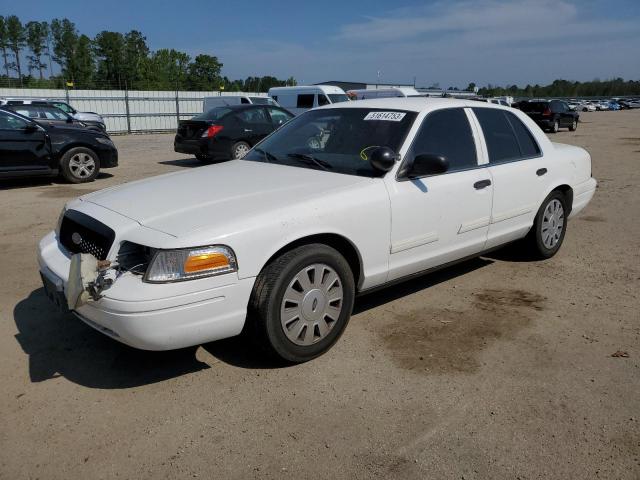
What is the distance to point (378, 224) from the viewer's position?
354 cm

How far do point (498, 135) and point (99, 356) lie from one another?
3.58m

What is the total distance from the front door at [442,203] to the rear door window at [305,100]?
17.6m

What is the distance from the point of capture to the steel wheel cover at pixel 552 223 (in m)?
5.15

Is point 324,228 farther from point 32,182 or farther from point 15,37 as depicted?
point 15,37

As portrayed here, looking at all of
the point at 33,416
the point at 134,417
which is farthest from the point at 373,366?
the point at 33,416

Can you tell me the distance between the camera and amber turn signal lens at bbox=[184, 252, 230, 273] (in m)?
2.80

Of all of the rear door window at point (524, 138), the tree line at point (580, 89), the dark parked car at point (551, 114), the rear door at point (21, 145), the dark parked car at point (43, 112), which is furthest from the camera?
the tree line at point (580, 89)

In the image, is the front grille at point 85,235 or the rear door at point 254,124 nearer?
the front grille at point 85,235

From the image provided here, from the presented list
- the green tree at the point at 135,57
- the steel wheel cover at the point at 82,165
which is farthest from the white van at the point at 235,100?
the green tree at the point at 135,57

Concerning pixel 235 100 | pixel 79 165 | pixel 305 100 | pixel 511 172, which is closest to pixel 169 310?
pixel 511 172

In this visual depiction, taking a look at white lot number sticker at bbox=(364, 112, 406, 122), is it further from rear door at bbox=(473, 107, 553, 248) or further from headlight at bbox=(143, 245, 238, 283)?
headlight at bbox=(143, 245, 238, 283)

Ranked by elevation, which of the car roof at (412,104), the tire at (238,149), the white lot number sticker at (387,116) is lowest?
the tire at (238,149)

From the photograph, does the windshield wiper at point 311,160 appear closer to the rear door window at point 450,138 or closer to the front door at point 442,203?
the front door at point 442,203

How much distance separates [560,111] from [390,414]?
27077mm
